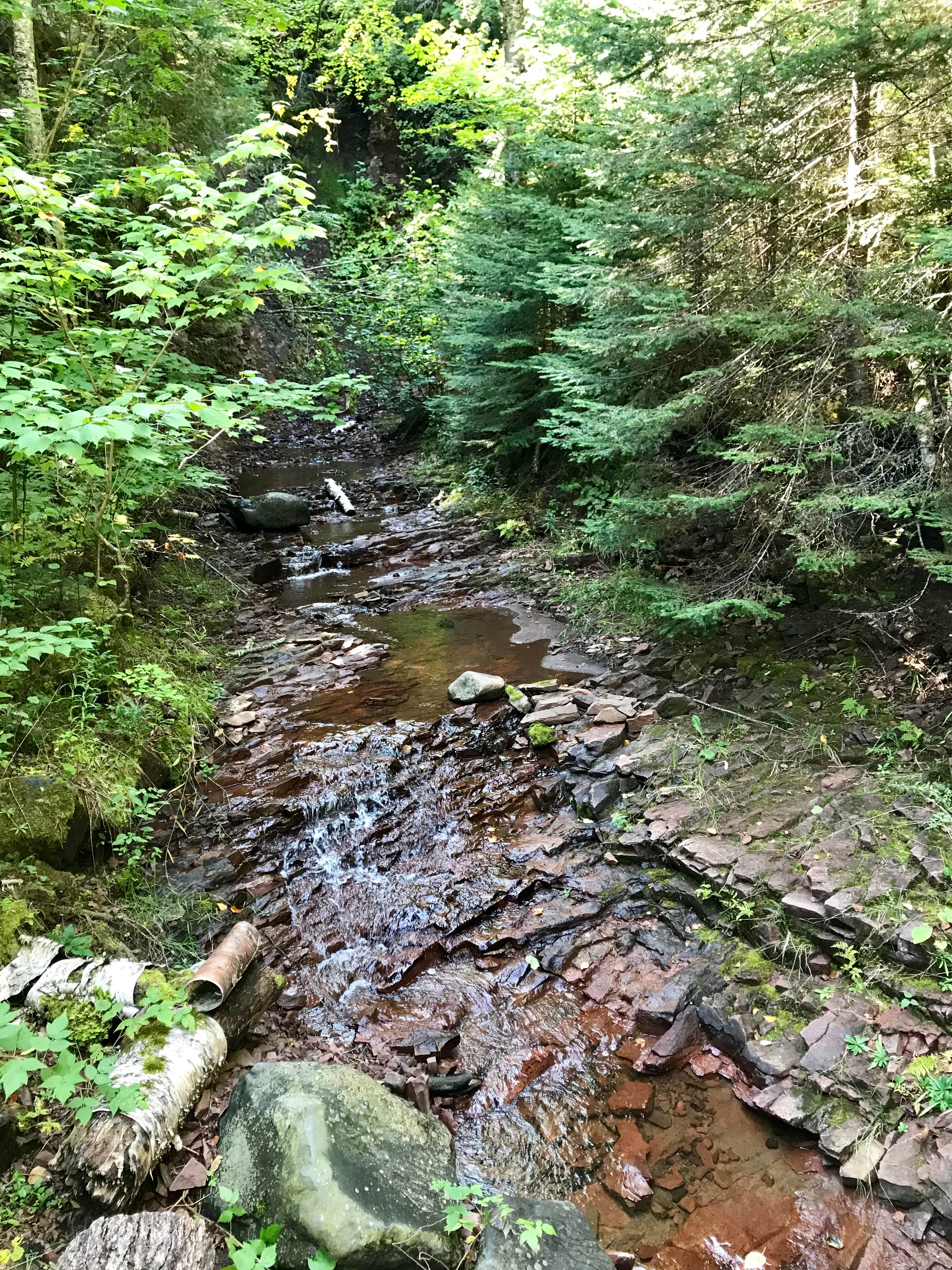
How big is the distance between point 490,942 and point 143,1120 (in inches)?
98.9

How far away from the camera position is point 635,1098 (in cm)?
392

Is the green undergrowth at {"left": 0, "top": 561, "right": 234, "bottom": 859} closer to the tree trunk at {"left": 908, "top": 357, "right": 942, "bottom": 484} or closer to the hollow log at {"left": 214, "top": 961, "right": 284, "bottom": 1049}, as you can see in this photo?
the hollow log at {"left": 214, "top": 961, "right": 284, "bottom": 1049}

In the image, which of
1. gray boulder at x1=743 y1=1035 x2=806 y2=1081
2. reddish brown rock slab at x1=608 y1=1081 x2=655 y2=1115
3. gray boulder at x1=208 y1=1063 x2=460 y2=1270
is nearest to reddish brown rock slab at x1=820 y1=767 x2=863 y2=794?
gray boulder at x1=743 y1=1035 x2=806 y2=1081

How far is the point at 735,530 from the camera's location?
21.1 ft

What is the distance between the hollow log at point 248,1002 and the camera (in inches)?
153

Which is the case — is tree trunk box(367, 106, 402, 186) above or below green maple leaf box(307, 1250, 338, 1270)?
above

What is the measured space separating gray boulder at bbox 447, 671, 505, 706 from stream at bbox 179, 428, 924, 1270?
0.10 meters

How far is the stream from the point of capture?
3.46 metres

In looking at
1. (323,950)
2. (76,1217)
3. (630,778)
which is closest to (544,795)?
(630,778)

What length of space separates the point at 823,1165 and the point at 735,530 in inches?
189

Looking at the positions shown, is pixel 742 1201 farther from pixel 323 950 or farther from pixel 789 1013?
pixel 323 950

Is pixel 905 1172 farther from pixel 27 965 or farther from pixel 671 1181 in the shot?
pixel 27 965

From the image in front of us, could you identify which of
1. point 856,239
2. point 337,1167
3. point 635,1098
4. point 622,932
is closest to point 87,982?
point 337,1167

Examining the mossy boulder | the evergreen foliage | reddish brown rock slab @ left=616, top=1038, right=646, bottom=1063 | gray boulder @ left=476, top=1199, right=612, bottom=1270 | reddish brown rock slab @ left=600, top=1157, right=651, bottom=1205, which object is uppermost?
the evergreen foliage
